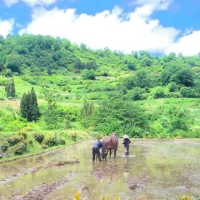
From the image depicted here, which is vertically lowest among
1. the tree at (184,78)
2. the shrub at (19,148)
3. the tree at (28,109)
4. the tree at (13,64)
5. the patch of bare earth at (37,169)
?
the patch of bare earth at (37,169)

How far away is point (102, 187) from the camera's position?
15.5 m

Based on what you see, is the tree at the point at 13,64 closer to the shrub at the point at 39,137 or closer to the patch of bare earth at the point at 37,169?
the shrub at the point at 39,137

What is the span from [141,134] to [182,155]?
15093mm

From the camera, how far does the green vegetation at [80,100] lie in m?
38.8

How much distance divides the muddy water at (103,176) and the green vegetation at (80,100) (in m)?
4.98

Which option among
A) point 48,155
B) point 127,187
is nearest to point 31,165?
point 48,155

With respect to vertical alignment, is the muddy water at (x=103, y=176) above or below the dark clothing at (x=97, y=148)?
below

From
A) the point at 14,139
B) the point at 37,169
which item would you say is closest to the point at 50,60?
the point at 14,139

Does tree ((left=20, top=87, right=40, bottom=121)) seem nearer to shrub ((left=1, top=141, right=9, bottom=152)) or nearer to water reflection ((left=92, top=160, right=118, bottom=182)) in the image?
shrub ((left=1, top=141, right=9, bottom=152))

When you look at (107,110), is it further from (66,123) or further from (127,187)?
(127,187)

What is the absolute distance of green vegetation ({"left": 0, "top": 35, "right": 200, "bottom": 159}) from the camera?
38750mm

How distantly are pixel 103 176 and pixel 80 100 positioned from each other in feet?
190

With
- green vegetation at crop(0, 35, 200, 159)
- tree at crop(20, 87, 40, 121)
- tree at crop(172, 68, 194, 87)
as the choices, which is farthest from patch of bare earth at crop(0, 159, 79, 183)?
tree at crop(172, 68, 194, 87)

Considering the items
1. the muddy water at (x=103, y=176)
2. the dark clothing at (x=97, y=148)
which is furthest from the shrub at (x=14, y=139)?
the dark clothing at (x=97, y=148)
